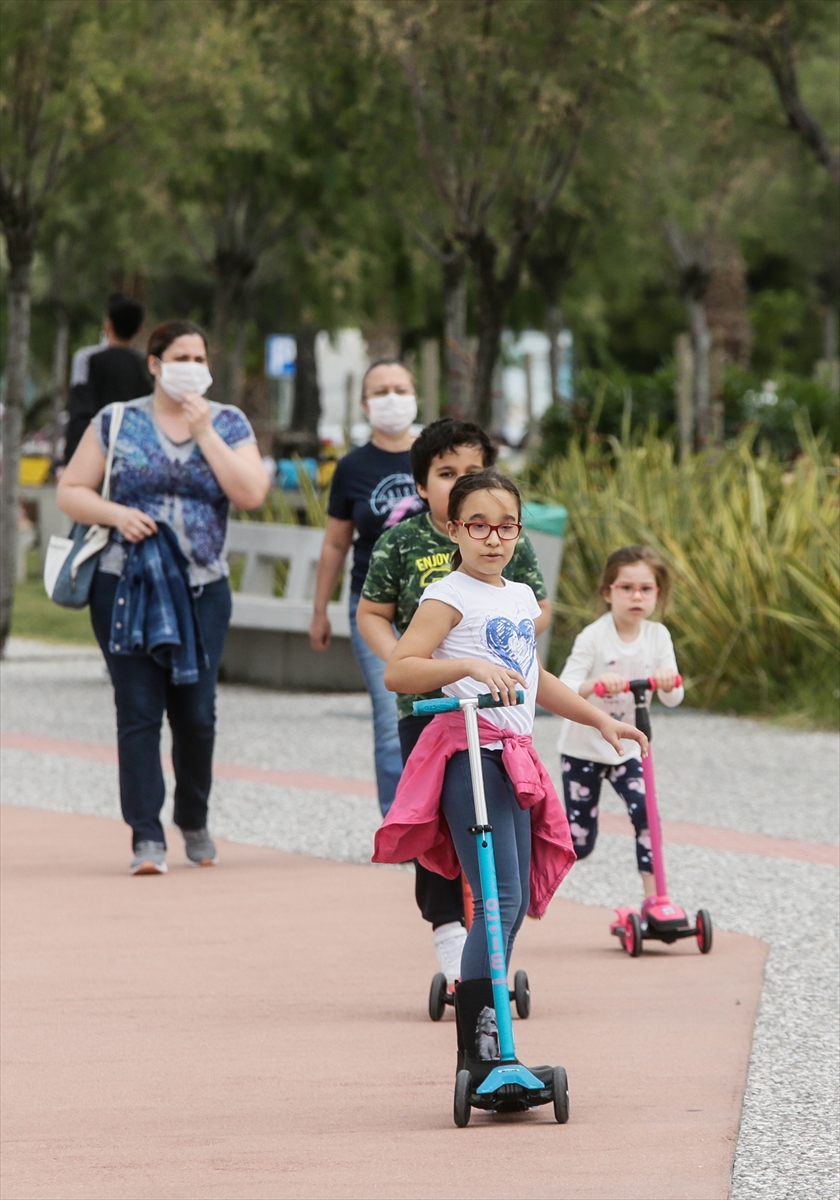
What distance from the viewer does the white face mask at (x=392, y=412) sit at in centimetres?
675

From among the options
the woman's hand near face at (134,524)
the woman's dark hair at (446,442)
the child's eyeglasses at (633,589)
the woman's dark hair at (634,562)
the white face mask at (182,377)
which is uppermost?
the white face mask at (182,377)

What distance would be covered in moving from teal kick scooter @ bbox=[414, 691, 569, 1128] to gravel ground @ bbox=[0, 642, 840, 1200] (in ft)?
1.36

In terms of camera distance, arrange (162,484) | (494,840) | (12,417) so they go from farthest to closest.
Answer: (12,417) < (162,484) < (494,840)

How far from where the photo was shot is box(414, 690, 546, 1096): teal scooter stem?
417 cm

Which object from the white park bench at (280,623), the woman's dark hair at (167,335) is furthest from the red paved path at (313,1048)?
the white park bench at (280,623)

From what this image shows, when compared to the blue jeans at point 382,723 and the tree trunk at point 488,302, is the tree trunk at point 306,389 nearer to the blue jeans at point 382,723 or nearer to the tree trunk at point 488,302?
the tree trunk at point 488,302

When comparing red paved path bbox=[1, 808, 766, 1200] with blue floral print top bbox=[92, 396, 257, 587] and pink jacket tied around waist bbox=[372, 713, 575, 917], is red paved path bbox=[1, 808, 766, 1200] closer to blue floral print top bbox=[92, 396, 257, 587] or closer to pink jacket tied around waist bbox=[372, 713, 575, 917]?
pink jacket tied around waist bbox=[372, 713, 575, 917]

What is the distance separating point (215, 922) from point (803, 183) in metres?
27.2

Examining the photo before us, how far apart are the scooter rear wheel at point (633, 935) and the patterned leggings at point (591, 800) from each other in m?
0.25

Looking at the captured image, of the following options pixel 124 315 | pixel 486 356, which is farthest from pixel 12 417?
pixel 124 315

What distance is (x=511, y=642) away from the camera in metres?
4.53

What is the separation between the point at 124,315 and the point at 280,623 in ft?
10.2

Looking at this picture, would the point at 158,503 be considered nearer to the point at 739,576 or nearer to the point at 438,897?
the point at 438,897

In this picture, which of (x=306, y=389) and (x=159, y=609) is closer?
(x=159, y=609)
